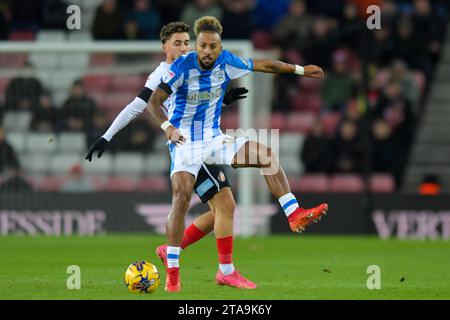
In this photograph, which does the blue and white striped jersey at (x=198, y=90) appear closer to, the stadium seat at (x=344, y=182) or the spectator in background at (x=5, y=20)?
the stadium seat at (x=344, y=182)

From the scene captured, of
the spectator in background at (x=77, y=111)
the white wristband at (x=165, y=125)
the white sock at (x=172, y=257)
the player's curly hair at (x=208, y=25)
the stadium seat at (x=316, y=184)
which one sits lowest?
the stadium seat at (x=316, y=184)

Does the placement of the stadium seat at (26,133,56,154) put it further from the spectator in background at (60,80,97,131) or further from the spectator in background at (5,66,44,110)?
the spectator in background at (5,66,44,110)

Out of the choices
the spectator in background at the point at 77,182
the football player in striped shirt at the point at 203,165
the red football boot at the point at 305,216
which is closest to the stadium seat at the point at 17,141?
the spectator in background at the point at 77,182

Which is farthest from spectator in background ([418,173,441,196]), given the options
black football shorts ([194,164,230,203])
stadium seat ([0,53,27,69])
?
black football shorts ([194,164,230,203])

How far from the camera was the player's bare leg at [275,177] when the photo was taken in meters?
9.15

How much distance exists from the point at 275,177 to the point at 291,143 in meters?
10.7

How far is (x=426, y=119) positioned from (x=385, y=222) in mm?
3510

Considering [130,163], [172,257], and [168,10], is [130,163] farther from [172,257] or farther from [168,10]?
[172,257]

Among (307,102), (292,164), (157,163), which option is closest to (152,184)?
(157,163)

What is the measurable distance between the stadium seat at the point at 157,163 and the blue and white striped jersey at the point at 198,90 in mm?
8594

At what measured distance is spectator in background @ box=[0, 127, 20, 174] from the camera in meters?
17.6

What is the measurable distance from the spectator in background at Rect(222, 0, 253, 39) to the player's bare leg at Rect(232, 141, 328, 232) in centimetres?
1101

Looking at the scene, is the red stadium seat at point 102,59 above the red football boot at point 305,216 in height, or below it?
above

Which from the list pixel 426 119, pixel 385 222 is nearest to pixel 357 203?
pixel 385 222
